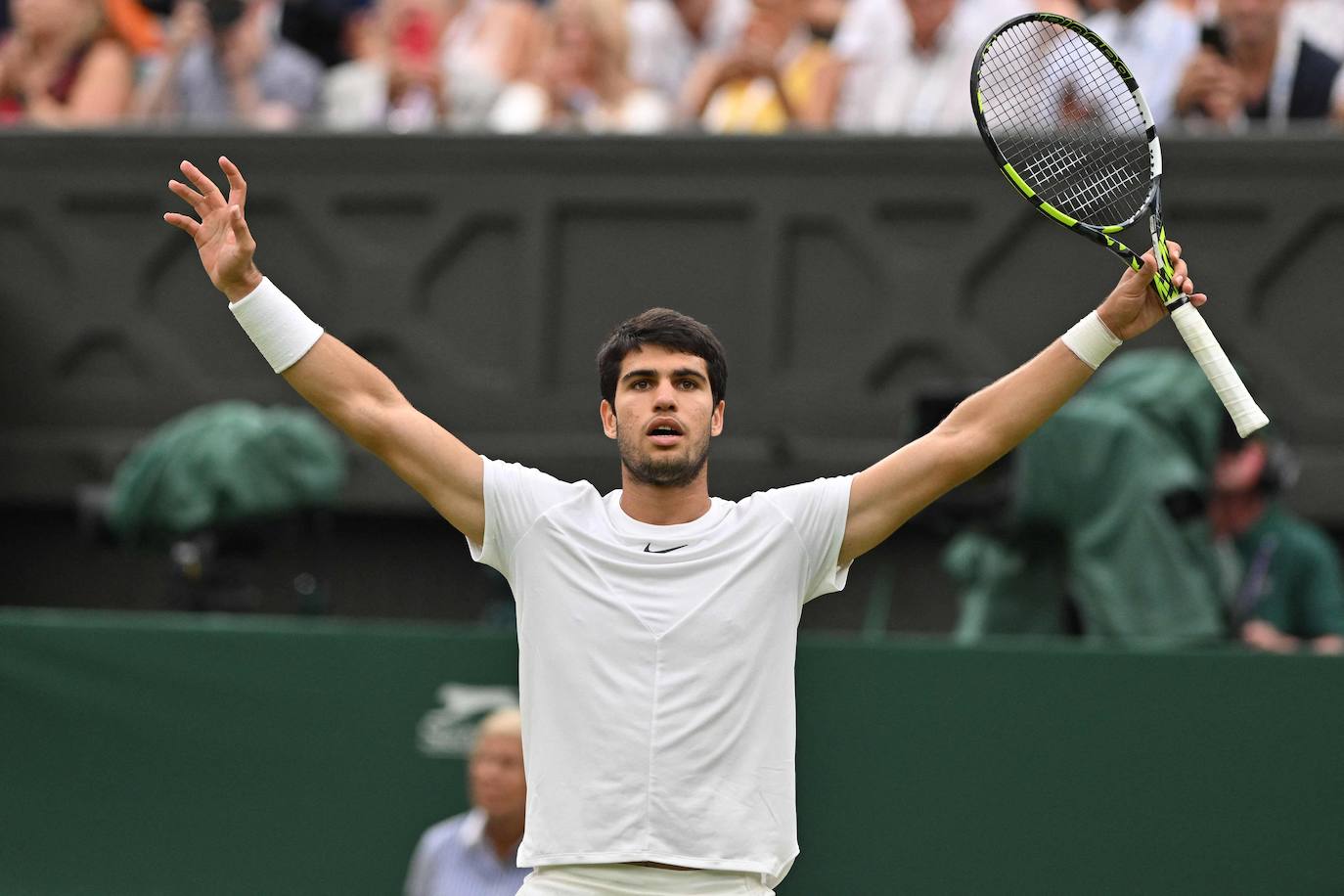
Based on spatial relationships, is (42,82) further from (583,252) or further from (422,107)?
(583,252)

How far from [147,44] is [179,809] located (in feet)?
15.4

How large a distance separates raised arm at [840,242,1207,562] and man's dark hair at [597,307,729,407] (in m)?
0.37

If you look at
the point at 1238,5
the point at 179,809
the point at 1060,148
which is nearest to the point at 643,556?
the point at 1060,148

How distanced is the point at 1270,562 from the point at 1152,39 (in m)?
2.45

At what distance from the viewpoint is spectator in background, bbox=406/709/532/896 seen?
695cm

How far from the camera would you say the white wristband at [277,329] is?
434cm

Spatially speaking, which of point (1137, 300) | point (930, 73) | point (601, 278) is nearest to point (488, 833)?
point (1137, 300)

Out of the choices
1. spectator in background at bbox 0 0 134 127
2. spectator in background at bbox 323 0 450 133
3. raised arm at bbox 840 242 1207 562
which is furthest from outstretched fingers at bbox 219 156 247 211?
spectator in background at bbox 0 0 134 127

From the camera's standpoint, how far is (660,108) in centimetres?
1020

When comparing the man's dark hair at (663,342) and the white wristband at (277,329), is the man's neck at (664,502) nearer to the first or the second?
the man's dark hair at (663,342)

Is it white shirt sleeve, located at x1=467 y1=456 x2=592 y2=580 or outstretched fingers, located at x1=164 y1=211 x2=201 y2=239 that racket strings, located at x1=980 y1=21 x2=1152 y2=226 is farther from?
outstretched fingers, located at x1=164 y1=211 x2=201 y2=239

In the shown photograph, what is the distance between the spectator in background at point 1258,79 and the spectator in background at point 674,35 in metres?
2.21

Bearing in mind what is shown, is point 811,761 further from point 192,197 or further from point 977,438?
point 192,197

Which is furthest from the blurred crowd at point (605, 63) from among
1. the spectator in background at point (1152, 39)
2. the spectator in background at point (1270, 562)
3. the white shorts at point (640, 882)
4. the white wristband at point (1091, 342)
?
the white shorts at point (640, 882)
